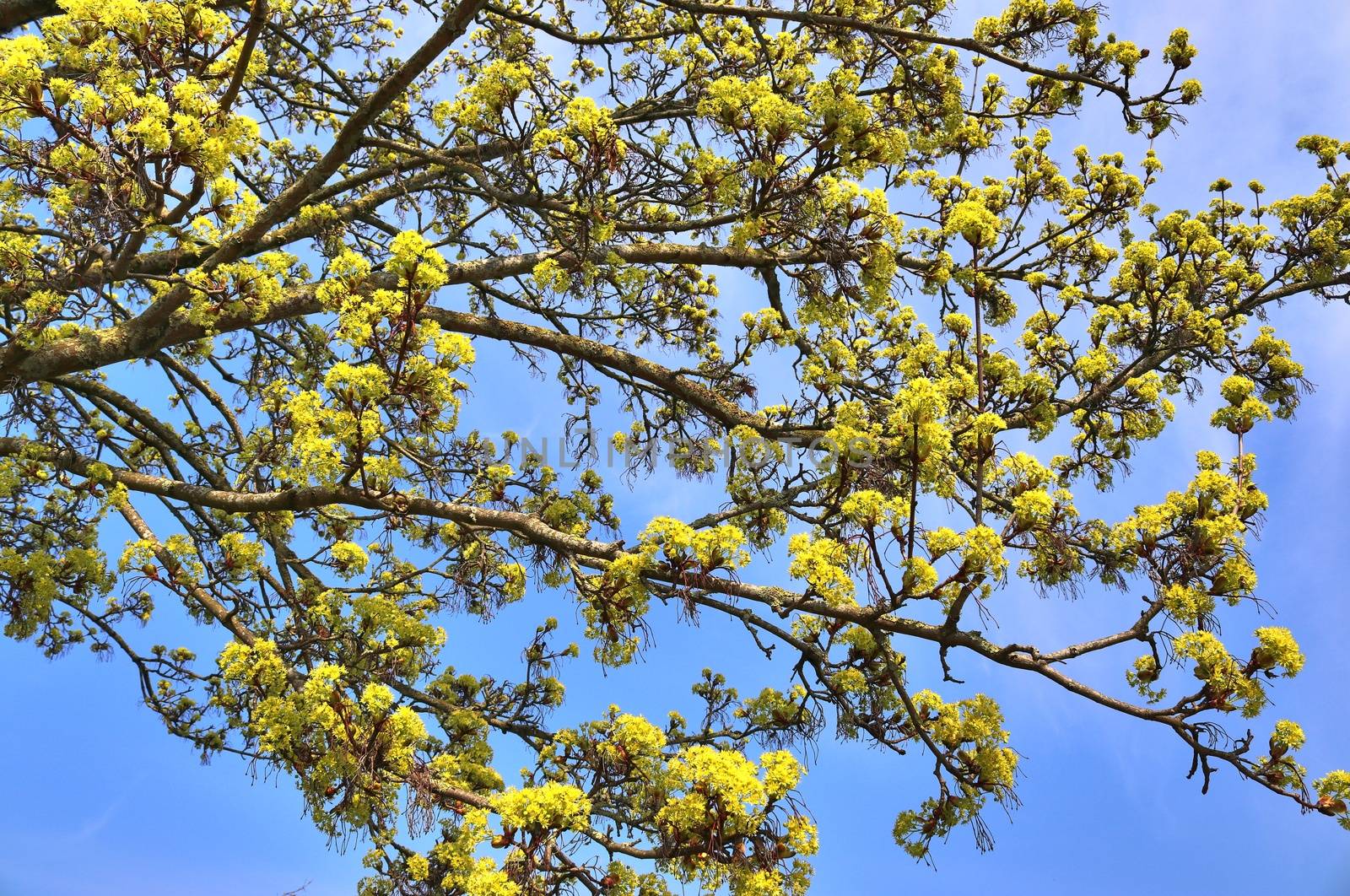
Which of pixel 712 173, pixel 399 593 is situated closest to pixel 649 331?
pixel 712 173

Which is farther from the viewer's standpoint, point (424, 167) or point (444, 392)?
point (424, 167)

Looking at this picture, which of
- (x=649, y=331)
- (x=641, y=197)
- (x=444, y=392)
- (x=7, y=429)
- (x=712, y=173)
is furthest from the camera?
(x=649, y=331)

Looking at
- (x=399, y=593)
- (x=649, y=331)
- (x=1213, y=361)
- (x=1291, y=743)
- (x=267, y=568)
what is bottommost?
(x=1291, y=743)

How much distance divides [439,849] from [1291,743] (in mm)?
4292

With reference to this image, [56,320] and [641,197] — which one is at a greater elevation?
[641,197]

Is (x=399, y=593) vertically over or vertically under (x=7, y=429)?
under

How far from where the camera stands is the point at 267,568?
7164mm

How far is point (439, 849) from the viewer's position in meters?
5.13

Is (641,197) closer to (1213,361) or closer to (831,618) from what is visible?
(831,618)

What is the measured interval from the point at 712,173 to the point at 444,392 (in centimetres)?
219

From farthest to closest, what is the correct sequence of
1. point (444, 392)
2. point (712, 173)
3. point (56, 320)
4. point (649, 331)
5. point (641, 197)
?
point (649, 331) < point (641, 197) < point (56, 320) < point (712, 173) < point (444, 392)

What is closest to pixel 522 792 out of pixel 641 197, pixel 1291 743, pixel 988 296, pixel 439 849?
pixel 439 849

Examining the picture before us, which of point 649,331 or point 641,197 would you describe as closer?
point 641,197

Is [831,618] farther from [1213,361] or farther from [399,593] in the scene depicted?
[1213,361]
